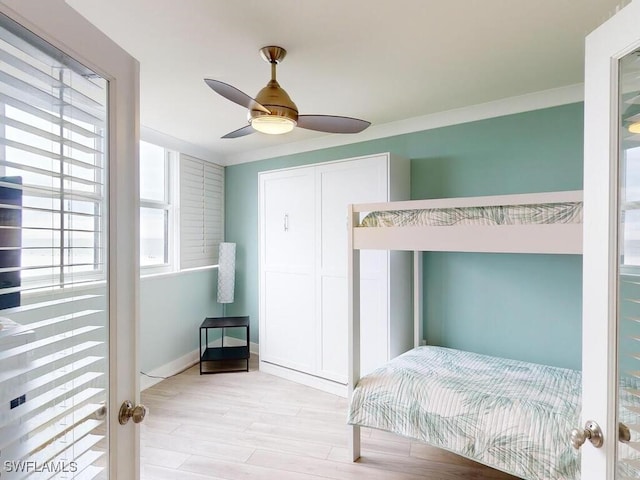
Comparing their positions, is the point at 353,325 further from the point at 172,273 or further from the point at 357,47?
the point at 172,273

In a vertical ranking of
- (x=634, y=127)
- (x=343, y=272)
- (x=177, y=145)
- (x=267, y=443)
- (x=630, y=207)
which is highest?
(x=177, y=145)

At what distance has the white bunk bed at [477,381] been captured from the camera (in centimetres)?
152

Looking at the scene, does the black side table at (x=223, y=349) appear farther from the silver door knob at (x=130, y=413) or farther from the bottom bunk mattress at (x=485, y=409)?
the silver door knob at (x=130, y=413)

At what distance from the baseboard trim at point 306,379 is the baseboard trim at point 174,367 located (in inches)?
23.1

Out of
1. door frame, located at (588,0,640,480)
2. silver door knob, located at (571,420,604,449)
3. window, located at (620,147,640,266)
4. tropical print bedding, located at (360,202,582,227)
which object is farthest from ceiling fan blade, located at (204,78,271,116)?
silver door knob, located at (571,420,604,449)

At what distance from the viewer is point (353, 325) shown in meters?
2.20

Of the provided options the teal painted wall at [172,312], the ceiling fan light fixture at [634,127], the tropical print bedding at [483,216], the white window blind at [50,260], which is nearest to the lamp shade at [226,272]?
the teal painted wall at [172,312]

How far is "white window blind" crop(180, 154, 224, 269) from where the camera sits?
12.1ft

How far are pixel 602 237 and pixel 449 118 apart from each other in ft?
7.31

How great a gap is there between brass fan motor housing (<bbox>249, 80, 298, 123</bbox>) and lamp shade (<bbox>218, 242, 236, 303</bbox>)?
2.45 m

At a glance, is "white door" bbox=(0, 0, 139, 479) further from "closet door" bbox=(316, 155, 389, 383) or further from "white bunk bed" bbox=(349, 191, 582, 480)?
"closet door" bbox=(316, 155, 389, 383)

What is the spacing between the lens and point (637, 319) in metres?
0.83

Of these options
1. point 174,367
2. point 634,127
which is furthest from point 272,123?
point 174,367

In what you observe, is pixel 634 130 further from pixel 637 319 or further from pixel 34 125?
pixel 34 125
